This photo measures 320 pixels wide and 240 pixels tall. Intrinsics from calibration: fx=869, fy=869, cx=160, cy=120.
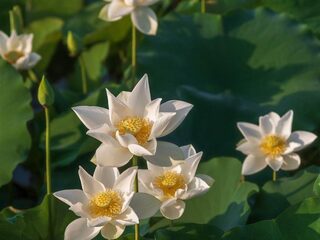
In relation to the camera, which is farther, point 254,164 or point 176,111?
point 254,164

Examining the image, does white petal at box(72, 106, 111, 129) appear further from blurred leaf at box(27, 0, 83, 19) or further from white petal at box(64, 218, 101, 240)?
blurred leaf at box(27, 0, 83, 19)

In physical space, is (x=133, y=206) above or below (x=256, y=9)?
above

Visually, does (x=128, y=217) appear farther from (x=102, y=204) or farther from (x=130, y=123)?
(x=130, y=123)

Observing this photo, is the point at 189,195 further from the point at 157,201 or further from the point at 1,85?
the point at 1,85

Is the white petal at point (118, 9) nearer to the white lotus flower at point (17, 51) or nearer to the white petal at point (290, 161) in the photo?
the white lotus flower at point (17, 51)

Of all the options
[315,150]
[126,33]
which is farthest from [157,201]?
[126,33]

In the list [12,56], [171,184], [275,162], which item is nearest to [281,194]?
[275,162]

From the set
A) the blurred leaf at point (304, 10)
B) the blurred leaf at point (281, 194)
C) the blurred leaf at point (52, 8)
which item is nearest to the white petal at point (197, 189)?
the blurred leaf at point (281, 194)
